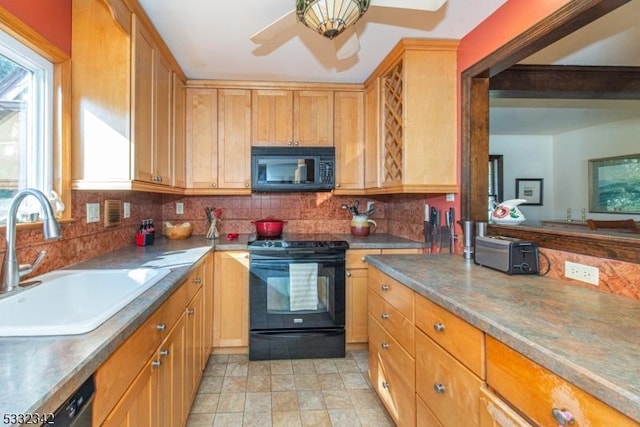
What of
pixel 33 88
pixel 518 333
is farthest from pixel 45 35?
pixel 518 333

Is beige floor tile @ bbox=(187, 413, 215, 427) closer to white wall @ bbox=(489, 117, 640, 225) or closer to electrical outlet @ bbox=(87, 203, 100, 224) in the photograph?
electrical outlet @ bbox=(87, 203, 100, 224)

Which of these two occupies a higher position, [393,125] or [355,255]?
[393,125]

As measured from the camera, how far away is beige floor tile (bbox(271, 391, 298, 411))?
1.97 m

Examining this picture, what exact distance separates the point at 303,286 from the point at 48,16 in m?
2.09

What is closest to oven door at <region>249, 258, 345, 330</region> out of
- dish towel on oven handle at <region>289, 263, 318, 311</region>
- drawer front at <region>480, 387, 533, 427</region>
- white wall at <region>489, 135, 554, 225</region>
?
dish towel on oven handle at <region>289, 263, 318, 311</region>

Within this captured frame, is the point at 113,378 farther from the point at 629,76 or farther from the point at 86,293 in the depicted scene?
the point at 629,76

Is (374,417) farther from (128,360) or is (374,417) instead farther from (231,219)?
(231,219)

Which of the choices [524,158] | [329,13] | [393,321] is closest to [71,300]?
[393,321]

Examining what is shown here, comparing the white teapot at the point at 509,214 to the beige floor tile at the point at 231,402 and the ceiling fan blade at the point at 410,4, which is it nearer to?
the ceiling fan blade at the point at 410,4

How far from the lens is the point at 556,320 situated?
3.14 feet

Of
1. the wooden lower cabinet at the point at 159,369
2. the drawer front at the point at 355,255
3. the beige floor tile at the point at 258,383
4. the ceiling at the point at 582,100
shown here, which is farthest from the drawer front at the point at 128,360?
the ceiling at the point at 582,100

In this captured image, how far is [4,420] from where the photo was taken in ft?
1.74

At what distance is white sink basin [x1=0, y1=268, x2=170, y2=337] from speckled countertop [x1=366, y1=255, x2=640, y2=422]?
3.66ft

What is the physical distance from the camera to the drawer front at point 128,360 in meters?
0.82
